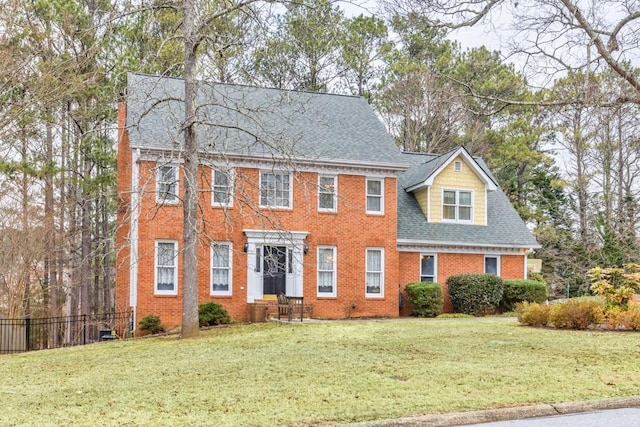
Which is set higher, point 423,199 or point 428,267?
point 423,199

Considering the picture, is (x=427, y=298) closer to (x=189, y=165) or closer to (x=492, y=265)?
(x=492, y=265)

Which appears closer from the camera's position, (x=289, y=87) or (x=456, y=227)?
(x=456, y=227)

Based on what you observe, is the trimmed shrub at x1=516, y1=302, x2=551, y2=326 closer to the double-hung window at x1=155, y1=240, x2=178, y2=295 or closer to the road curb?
the road curb

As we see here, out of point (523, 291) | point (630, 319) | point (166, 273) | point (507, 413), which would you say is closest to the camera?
point (507, 413)

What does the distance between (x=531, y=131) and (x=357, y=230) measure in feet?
58.3

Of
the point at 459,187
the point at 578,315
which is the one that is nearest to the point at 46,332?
the point at 459,187

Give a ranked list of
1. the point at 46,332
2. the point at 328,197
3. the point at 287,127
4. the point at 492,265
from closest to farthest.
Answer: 1. the point at 328,197
2. the point at 287,127
3. the point at 46,332
4. the point at 492,265

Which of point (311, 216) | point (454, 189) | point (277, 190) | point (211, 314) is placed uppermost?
point (454, 189)

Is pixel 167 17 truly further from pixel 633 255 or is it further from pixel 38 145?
pixel 633 255

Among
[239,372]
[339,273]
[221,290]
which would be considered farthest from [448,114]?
[239,372]

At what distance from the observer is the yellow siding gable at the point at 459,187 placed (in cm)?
2602

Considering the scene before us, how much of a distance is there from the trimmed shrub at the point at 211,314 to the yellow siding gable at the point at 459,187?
9.42 metres

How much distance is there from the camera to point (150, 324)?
20219 mm

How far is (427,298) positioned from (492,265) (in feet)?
12.9
